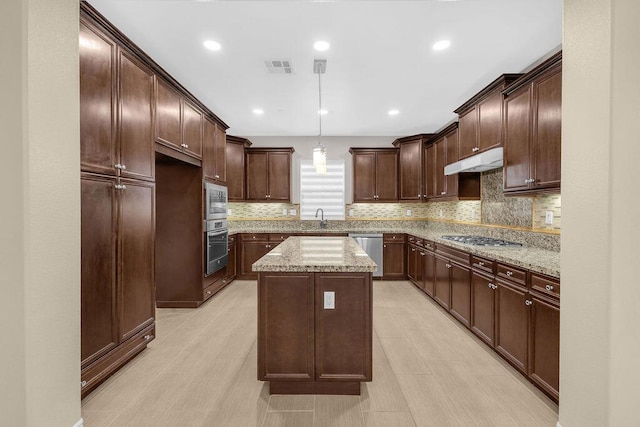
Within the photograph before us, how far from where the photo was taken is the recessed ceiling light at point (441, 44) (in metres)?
2.94

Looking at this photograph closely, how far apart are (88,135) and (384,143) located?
17.9 feet

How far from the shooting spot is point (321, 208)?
6652 millimetres

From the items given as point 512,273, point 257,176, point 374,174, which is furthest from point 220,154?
point 512,273

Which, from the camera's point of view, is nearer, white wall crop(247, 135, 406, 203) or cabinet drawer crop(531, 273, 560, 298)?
cabinet drawer crop(531, 273, 560, 298)

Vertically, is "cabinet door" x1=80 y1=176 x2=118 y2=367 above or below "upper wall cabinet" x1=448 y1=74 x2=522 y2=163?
below

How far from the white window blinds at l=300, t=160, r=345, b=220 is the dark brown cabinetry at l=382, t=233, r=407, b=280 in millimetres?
1173

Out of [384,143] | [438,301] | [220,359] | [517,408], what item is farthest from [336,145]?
[517,408]

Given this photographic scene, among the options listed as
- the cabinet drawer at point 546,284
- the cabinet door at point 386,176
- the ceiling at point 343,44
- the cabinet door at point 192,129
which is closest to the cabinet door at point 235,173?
the ceiling at point 343,44

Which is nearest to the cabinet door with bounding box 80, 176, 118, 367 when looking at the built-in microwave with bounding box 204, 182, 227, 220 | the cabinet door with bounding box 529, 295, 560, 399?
the built-in microwave with bounding box 204, 182, 227, 220

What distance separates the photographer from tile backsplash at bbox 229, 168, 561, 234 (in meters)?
3.28

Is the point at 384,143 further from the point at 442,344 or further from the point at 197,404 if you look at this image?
the point at 197,404

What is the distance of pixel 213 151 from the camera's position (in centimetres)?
484

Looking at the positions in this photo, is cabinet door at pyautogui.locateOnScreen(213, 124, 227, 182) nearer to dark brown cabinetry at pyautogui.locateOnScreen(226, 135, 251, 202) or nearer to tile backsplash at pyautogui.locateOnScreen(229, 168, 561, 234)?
dark brown cabinetry at pyautogui.locateOnScreen(226, 135, 251, 202)

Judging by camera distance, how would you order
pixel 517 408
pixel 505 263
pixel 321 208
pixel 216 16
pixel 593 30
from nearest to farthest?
pixel 593 30 → pixel 517 408 → pixel 216 16 → pixel 505 263 → pixel 321 208
